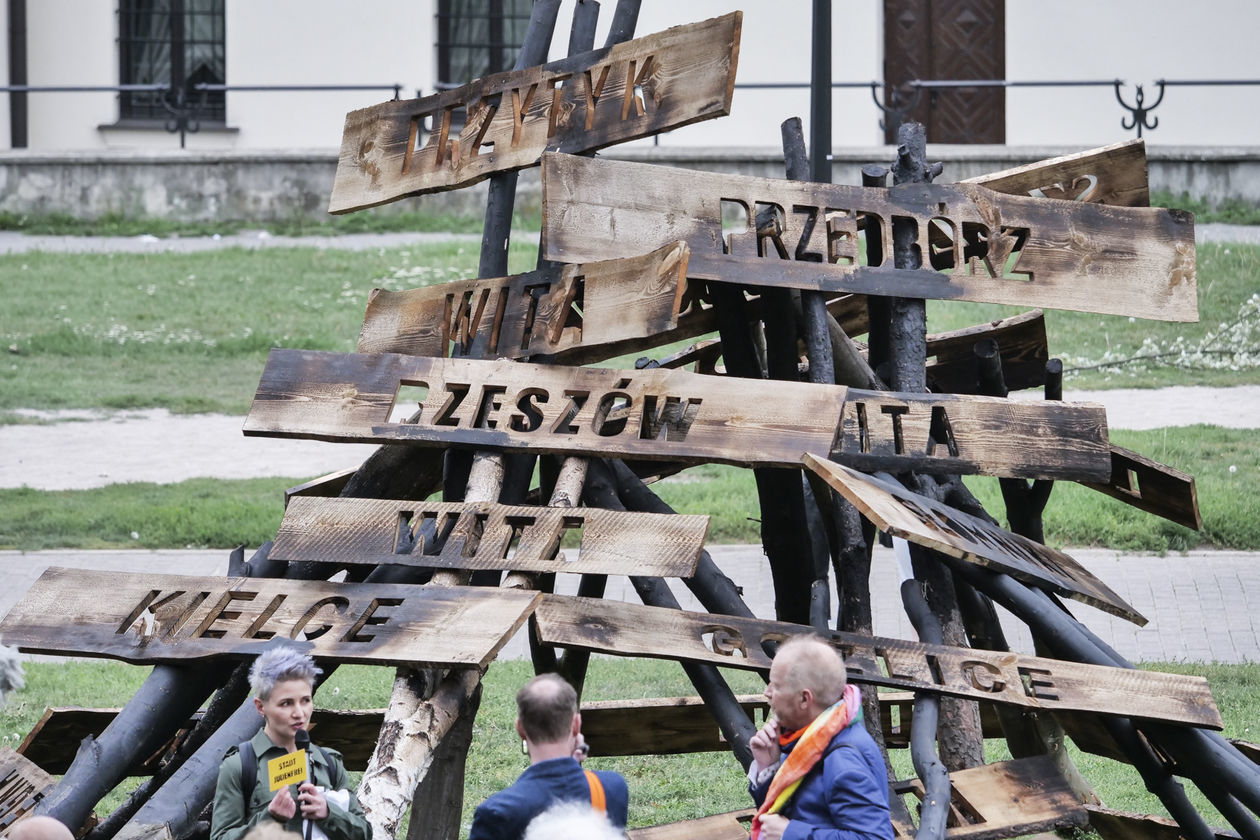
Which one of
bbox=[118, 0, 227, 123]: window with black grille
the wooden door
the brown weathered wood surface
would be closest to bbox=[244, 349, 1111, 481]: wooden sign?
the brown weathered wood surface

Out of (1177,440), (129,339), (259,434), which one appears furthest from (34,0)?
(259,434)

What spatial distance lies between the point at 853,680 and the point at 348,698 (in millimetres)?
4394

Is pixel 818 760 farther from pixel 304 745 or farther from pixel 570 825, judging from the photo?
pixel 304 745

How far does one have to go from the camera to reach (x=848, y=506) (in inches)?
207

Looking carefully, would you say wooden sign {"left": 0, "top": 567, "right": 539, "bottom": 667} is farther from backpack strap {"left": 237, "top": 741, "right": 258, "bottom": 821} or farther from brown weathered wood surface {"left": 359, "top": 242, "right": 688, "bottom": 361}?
brown weathered wood surface {"left": 359, "top": 242, "right": 688, "bottom": 361}

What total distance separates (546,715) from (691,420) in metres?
1.62

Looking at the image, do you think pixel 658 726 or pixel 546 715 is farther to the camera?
pixel 658 726

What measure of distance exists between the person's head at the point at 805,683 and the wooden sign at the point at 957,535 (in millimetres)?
543

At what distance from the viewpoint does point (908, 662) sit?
4.50m

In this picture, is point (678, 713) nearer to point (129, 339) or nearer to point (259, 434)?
point (259, 434)

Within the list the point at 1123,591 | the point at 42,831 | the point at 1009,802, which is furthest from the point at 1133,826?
the point at 1123,591

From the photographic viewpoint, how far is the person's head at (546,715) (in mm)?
3639

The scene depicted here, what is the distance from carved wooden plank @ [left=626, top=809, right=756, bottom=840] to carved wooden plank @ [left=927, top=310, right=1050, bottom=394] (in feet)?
7.82

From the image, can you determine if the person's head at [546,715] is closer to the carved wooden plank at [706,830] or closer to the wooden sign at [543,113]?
the carved wooden plank at [706,830]
